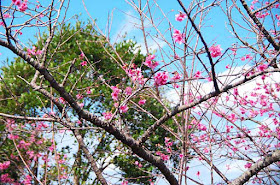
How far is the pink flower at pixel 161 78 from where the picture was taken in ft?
6.67

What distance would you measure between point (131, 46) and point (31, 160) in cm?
391

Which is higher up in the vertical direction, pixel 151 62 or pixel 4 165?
pixel 4 165

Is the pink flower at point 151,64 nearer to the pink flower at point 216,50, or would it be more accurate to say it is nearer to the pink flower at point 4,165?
the pink flower at point 216,50

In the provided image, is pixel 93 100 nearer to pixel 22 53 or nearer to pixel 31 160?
pixel 31 160

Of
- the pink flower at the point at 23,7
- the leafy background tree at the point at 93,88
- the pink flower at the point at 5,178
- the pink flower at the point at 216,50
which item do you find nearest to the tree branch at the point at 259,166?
the pink flower at the point at 216,50

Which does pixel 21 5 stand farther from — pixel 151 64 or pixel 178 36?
pixel 178 36

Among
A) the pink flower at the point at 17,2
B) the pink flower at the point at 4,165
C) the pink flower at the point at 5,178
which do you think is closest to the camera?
the pink flower at the point at 17,2

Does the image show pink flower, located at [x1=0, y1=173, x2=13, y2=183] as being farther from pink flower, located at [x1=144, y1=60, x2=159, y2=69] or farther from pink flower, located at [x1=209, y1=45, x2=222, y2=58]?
pink flower, located at [x1=209, y1=45, x2=222, y2=58]

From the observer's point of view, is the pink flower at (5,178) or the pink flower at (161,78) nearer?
the pink flower at (161,78)

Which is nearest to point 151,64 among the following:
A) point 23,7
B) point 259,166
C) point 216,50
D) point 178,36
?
point 178,36

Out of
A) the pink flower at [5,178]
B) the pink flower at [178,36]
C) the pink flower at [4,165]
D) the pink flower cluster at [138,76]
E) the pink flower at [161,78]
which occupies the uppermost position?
the pink flower at [4,165]

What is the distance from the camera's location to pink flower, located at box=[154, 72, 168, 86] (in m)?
2.03

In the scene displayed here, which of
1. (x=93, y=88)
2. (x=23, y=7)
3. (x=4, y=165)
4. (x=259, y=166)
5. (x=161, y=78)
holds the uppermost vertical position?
(x=93, y=88)

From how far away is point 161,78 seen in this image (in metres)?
2.05
